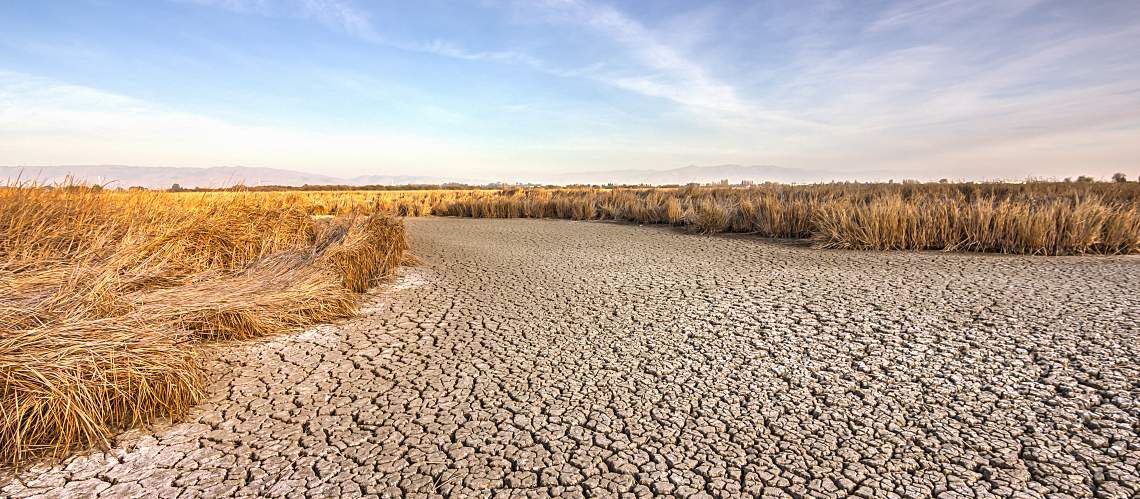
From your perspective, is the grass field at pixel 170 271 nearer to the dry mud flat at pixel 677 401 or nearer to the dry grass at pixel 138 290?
the dry grass at pixel 138 290

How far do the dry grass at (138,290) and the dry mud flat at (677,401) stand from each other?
8.7 inches

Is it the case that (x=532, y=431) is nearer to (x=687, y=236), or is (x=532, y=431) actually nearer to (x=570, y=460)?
(x=570, y=460)

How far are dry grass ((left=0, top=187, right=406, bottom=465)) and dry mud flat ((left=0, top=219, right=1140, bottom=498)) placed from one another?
222 millimetres

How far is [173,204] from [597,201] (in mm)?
12117

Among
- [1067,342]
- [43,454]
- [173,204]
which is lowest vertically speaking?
[43,454]

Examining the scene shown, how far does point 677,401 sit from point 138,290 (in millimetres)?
3602

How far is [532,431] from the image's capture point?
2484 mm

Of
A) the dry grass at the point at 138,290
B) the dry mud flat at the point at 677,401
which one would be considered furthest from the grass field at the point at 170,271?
the dry mud flat at the point at 677,401

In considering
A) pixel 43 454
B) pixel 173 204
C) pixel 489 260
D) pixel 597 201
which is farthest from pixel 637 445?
pixel 597 201

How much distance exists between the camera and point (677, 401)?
279 centimetres

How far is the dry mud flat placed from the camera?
211 centimetres

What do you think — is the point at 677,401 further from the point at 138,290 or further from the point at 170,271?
the point at 170,271

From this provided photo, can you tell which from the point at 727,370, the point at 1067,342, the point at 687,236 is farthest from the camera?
the point at 687,236

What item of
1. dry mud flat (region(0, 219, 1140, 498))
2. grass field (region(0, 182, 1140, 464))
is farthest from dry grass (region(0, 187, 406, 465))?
dry mud flat (region(0, 219, 1140, 498))
